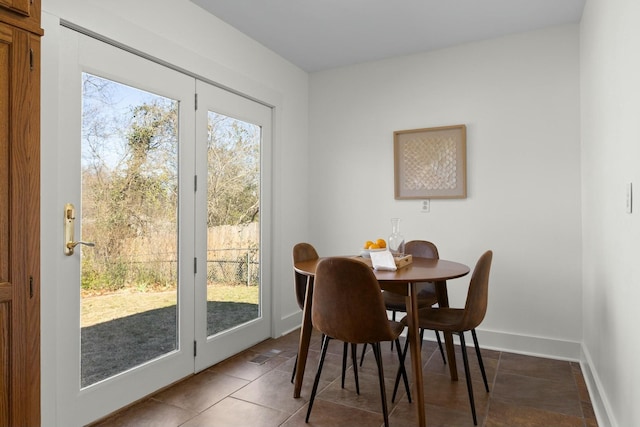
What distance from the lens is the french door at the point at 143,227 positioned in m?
2.09

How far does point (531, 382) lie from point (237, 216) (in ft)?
7.92

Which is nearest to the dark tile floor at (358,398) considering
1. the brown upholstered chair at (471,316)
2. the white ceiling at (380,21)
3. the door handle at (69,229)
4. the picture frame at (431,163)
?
the brown upholstered chair at (471,316)

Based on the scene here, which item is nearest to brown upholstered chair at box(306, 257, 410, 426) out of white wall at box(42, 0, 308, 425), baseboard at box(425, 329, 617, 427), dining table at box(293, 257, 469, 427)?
dining table at box(293, 257, 469, 427)

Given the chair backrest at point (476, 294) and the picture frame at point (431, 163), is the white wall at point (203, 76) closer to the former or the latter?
the picture frame at point (431, 163)

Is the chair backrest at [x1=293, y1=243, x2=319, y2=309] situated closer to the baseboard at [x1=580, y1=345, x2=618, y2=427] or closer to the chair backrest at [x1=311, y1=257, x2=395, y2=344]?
the chair backrest at [x1=311, y1=257, x2=395, y2=344]

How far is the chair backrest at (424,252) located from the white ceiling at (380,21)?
169cm

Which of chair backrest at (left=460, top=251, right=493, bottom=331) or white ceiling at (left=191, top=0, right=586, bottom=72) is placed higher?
white ceiling at (left=191, top=0, right=586, bottom=72)

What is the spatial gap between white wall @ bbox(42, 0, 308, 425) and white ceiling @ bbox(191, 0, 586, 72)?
0.66 ft

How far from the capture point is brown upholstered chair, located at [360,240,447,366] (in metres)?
2.81

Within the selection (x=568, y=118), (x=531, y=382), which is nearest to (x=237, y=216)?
(x=531, y=382)

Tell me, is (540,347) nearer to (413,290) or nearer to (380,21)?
(413,290)

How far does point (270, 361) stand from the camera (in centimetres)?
305

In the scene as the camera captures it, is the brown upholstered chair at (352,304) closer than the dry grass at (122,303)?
Yes

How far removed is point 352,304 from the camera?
6.57 ft
